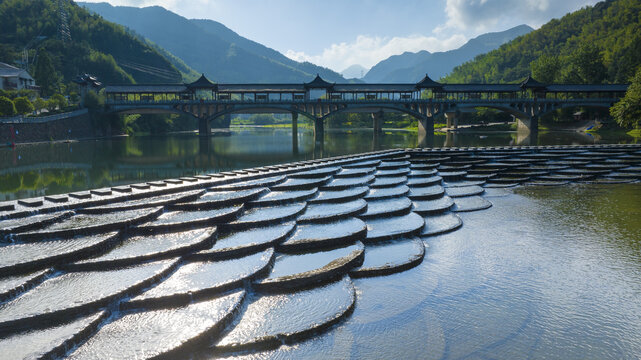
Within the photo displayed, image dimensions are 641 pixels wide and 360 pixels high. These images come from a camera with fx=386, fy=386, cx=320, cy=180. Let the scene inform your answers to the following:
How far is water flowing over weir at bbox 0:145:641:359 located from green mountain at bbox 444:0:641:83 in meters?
80.5

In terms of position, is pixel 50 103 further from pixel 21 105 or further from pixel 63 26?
pixel 63 26

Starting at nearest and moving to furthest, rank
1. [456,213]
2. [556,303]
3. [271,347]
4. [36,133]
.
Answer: [271,347] < [556,303] < [456,213] < [36,133]

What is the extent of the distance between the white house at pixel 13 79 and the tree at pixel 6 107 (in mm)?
21467

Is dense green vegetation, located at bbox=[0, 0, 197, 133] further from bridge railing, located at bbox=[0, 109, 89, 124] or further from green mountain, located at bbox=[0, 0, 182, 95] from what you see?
bridge railing, located at bbox=[0, 109, 89, 124]

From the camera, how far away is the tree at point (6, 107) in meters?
41.3

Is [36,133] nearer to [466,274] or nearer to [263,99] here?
[263,99]

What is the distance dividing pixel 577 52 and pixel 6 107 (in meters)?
96.3

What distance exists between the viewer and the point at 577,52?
79.3m

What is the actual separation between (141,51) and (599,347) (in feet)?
428

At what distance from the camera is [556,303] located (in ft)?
22.4

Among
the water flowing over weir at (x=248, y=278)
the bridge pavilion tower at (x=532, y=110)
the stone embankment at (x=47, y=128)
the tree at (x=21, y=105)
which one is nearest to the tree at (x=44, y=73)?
the stone embankment at (x=47, y=128)

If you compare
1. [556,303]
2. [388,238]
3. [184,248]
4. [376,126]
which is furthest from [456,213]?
[376,126]

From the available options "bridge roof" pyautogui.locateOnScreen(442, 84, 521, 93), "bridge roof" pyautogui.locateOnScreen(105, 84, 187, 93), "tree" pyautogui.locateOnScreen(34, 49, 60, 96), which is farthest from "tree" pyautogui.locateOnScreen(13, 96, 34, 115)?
"bridge roof" pyautogui.locateOnScreen(442, 84, 521, 93)

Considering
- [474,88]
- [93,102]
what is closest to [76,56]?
[93,102]
